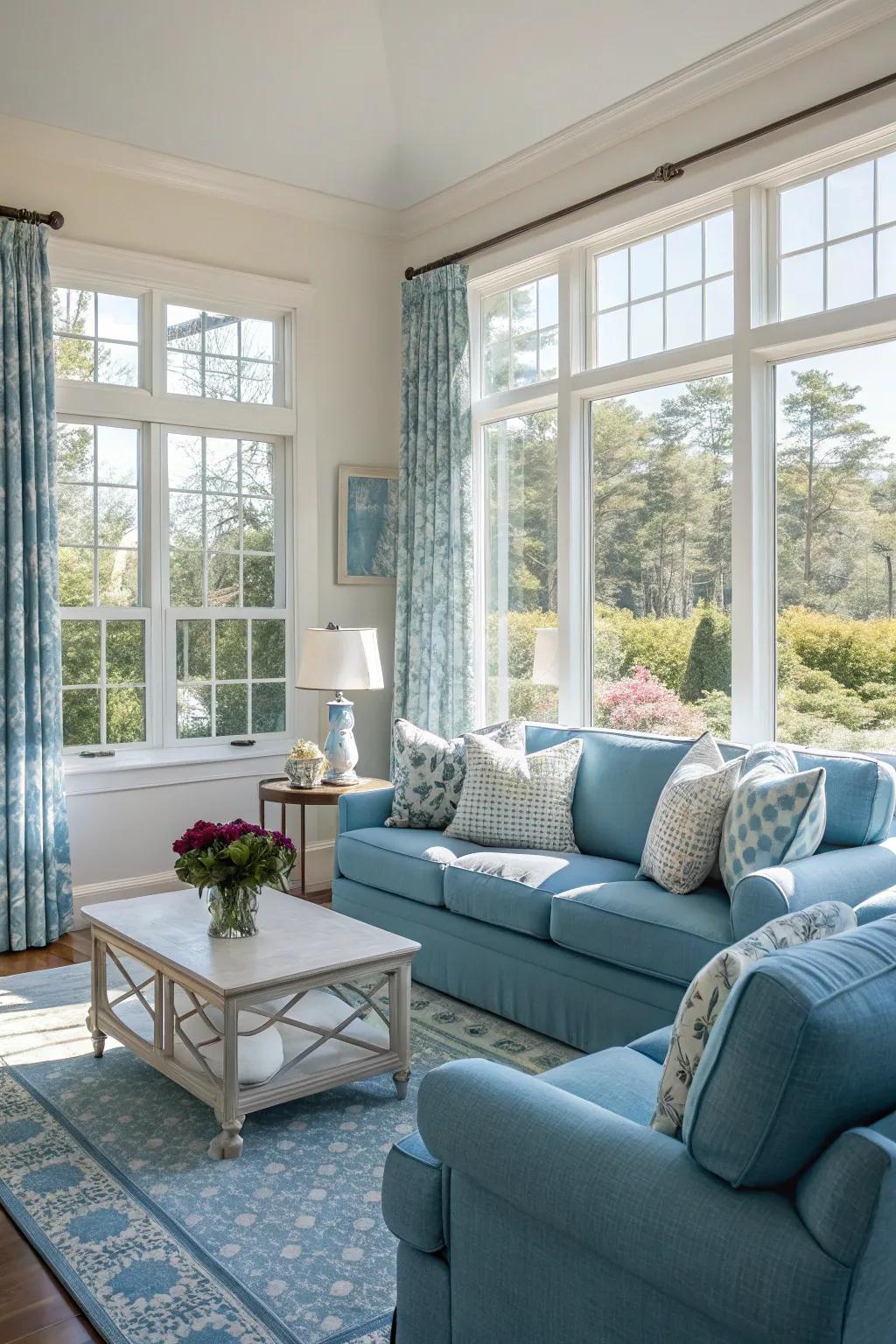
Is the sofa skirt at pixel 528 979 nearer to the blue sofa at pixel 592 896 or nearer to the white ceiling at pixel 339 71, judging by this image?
the blue sofa at pixel 592 896

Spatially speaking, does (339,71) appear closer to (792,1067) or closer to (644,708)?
(644,708)

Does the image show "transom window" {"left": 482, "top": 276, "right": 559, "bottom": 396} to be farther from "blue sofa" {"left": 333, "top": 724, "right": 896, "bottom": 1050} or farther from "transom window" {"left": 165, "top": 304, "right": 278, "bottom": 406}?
"blue sofa" {"left": 333, "top": 724, "right": 896, "bottom": 1050}

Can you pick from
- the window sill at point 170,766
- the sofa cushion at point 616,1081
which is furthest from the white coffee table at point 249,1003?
the window sill at point 170,766

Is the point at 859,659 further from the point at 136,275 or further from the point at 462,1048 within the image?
the point at 136,275

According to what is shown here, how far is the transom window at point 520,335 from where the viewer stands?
17.1ft

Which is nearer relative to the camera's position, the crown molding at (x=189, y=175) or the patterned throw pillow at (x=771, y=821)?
the patterned throw pillow at (x=771, y=821)

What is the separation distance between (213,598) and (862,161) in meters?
3.41

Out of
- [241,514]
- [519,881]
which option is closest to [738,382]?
[519,881]

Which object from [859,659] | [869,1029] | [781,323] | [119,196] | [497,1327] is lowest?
[497,1327]

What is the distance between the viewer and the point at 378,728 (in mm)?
6004

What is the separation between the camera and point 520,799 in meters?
4.21

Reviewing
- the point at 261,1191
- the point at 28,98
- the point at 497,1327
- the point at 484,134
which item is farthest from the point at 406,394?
the point at 497,1327

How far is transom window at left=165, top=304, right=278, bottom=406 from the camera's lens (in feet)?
17.6

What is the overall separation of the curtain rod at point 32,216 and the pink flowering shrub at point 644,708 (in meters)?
3.12
